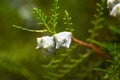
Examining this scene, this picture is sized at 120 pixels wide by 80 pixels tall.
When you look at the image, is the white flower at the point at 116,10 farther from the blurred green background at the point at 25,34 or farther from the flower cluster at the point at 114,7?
the blurred green background at the point at 25,34

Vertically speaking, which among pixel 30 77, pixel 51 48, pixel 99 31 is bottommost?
pixel 30 77

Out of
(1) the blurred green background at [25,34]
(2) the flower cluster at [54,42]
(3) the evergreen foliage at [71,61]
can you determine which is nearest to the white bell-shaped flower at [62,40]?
(2) the flower cluster at [54,42]

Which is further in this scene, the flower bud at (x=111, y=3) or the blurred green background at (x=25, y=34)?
the blurred green background at (x=25, y=34)

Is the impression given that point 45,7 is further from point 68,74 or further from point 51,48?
point 51,48

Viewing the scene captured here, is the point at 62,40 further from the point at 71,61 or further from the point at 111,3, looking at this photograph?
the point at 71,61

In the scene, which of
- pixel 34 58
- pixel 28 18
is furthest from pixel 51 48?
pixel 28 18

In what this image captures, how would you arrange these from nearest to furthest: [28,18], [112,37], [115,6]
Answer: [115,6]
[112,37]
[28,18]
